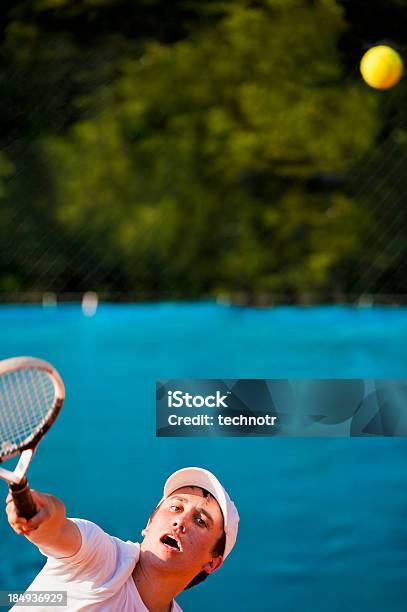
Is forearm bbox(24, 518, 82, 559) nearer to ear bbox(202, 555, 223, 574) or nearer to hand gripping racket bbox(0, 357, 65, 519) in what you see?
hand gripping racket bbox(0, 357, 65, 519)

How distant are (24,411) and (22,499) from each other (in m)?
0.20

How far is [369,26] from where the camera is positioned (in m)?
4.23

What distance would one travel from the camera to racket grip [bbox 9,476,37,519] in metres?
0.88

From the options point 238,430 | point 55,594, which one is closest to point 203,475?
point 55,594

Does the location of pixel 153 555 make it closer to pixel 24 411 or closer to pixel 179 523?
pixel 179 523

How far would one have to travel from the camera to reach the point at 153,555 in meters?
1.13

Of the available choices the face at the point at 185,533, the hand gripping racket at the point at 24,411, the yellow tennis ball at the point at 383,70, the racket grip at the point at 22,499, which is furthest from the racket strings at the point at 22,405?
the yellow tennis ball at the point at 383,70

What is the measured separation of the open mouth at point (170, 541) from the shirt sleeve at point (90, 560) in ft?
0.20

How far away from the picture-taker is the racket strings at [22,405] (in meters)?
1.01

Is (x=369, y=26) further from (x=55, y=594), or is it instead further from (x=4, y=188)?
(x=55, y=594)

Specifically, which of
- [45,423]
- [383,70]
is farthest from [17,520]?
[383,70]

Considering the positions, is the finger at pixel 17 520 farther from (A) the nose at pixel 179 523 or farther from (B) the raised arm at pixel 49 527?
(A) the nose at pixel 179 523

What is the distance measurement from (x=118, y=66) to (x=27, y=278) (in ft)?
4.16

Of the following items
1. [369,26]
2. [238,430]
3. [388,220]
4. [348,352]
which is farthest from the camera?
[388,220]
